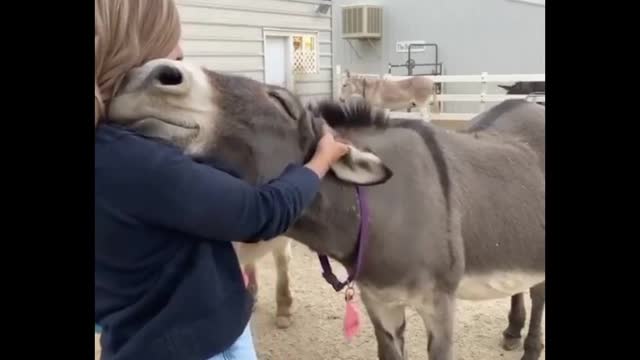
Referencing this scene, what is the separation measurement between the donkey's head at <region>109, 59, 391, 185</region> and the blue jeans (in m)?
0.34

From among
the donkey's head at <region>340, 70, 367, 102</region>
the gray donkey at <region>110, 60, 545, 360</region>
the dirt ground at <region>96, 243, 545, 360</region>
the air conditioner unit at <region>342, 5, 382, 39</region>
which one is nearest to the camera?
the gray donkey at <region>110, 60, 545, 360</region>

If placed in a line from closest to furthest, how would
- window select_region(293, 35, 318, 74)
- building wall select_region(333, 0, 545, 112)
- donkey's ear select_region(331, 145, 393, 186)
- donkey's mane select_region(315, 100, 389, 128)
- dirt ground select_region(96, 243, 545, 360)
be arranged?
1. donkey's ear select_region(331, 145, 393, 186)
2. donkey's mane select_region(315, 100, 389, 128)
3. dirt ground select_region(96, 243, 545, 360)
4. window select_region(293, 35, 318, 74)
5. building wall select_region(333, 0, 545, 112)

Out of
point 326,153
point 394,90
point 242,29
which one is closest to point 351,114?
point 326,153

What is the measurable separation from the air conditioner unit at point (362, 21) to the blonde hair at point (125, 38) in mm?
14253

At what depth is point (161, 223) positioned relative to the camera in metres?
1.14

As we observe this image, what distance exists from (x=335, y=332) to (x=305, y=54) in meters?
6.91

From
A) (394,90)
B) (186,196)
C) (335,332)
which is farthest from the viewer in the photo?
(394,90)

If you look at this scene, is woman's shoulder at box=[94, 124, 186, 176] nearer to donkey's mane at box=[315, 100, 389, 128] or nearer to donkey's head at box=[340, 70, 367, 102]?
donkey's mane at box=[315, 100, 389, 128]

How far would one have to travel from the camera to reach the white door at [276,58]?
9211 millimetres

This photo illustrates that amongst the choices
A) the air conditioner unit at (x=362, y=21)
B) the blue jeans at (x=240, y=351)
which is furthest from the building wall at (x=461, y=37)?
the blue jeans at (x=240, y=351)

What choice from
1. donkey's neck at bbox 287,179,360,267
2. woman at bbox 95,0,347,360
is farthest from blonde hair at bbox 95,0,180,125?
donkey's neck at bbox 287,179,360,267

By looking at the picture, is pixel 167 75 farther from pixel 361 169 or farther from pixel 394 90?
pixel 394 90

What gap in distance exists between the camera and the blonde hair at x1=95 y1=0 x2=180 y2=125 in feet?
3.68
